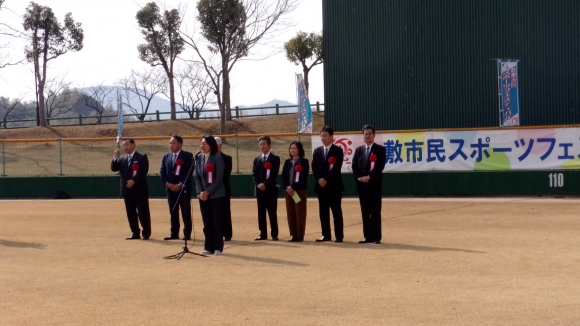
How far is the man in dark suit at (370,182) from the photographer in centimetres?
1178

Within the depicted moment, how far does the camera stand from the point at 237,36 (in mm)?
41156

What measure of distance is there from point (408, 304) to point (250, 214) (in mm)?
10520

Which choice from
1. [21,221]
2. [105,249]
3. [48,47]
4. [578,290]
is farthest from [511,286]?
[48,47]

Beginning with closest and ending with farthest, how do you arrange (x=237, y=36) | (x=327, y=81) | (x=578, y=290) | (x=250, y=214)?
(x=578, y=290) < (x=250, y=214) < (x=327, y=81) < (x=237, y=36)

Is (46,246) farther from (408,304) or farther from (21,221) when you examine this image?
(408,304)

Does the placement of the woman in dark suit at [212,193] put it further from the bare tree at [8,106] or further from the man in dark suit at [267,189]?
the bare tree at [8,106]

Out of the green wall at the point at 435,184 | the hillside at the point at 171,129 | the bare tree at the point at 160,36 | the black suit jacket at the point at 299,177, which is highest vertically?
the bare tree at the point at 160,36

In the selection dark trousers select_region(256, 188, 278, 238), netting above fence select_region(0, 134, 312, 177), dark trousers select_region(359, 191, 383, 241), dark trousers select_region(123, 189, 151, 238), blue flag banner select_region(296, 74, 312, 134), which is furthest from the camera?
blue flag banner select_region(296, 74, 312, 134)

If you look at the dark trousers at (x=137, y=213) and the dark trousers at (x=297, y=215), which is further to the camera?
the dark trousers at (x=137, y=213)

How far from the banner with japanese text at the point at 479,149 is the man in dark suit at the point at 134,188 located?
384 inches

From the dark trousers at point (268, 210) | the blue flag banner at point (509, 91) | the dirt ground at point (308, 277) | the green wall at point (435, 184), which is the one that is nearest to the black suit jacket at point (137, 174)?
the dirt ground at point (308, 277)

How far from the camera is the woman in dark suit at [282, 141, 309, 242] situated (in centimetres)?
1228

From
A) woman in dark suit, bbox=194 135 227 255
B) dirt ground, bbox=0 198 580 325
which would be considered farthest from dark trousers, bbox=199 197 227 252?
dirt ground, bbox=0 198 580 325

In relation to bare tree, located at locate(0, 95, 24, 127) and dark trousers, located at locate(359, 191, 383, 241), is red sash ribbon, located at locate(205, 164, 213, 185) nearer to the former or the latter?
dark trousers, located at locate(359, 191, 383, 241)
